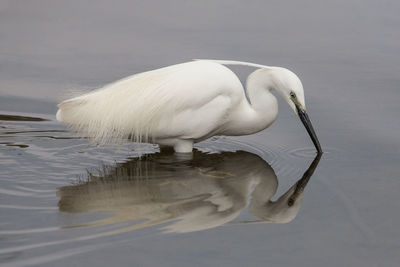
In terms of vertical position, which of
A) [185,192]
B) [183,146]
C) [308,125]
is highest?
[308,125]

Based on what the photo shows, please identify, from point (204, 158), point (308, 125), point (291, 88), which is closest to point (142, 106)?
point (204, 158)

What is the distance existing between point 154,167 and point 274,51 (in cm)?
300

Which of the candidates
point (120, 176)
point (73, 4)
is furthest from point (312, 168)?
point (73, 4)

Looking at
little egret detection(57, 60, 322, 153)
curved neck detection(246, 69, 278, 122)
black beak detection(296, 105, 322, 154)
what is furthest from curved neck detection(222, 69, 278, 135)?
black beak detection(296, 105, 322, 154)

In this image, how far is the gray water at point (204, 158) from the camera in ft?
11.9

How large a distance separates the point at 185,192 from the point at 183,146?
65 cm

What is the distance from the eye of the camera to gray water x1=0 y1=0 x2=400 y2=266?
363cm

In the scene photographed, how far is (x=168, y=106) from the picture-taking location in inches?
189

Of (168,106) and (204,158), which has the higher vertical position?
(168,106)

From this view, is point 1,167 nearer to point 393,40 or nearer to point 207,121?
point 207,121

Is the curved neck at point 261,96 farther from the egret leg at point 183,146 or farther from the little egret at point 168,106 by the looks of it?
the egret leg at point 183,146

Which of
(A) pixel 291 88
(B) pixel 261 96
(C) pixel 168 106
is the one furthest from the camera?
(B) pixel 261 96

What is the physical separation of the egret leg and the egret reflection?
0.19 feet

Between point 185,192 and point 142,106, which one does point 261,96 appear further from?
point 185,192
